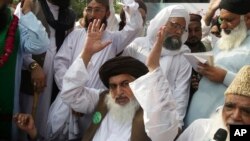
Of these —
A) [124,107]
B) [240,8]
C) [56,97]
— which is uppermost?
[240,8]

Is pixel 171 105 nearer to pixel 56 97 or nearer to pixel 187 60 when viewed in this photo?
pixel 187 60

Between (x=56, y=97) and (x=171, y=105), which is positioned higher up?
(x=171, y=105)

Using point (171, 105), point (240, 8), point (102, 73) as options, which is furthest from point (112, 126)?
point (240, 8)

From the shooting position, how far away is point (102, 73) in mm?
3723

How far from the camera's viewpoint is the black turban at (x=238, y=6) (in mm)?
3746

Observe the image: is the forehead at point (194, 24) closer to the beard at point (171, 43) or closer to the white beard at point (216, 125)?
the beard at point (171, 43)

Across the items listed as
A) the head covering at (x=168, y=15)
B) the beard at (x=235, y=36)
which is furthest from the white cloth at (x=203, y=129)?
the head covering at (x=168, y=15)

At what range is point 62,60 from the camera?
4.24 meters

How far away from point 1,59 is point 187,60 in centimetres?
159

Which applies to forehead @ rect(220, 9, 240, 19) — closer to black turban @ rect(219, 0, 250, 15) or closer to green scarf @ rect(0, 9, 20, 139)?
black turban @ rect(219, 0, 250, 15)

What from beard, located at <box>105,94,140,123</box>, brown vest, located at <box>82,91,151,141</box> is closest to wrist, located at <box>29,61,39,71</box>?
brown vest, located at <box>82,91,151,141</box>

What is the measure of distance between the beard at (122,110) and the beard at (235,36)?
93 centimetres

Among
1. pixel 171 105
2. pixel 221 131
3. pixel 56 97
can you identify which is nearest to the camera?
pixel 221 131

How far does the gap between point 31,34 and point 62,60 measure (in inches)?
23.5
